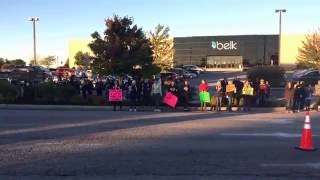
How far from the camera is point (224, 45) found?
112m

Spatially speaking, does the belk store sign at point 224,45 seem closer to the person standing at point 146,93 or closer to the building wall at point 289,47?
the building wall at point 289,47

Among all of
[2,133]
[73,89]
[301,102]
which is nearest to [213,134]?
[2,133]

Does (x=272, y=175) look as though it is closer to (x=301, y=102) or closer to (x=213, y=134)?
(x=213, y=134)

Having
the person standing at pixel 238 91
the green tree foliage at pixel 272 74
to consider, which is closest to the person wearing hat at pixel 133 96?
the person standing at pixel 238 91

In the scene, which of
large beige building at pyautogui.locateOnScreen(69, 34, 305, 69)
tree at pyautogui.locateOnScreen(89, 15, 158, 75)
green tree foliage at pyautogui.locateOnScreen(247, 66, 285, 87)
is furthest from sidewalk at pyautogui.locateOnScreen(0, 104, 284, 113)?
large beige building at pyautogui.locateOnScreen(69, 34, 305, 69)

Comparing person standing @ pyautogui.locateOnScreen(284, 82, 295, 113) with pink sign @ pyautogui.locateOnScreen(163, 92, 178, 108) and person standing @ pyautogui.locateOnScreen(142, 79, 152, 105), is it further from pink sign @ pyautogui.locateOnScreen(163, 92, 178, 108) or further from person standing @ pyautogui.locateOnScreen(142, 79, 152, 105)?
person standing @ pyautogui.locateOnScreen(142, 79, 152, 105)

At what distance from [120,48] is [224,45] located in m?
82.0

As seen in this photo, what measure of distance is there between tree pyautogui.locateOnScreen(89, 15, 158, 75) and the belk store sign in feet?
261

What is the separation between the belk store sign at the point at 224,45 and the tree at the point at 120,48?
79522mm

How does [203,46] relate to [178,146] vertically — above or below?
above

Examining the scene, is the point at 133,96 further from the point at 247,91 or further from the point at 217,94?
the point at 247,91

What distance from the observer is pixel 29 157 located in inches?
414

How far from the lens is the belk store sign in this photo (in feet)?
365

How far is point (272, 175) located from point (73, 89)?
20162mm
